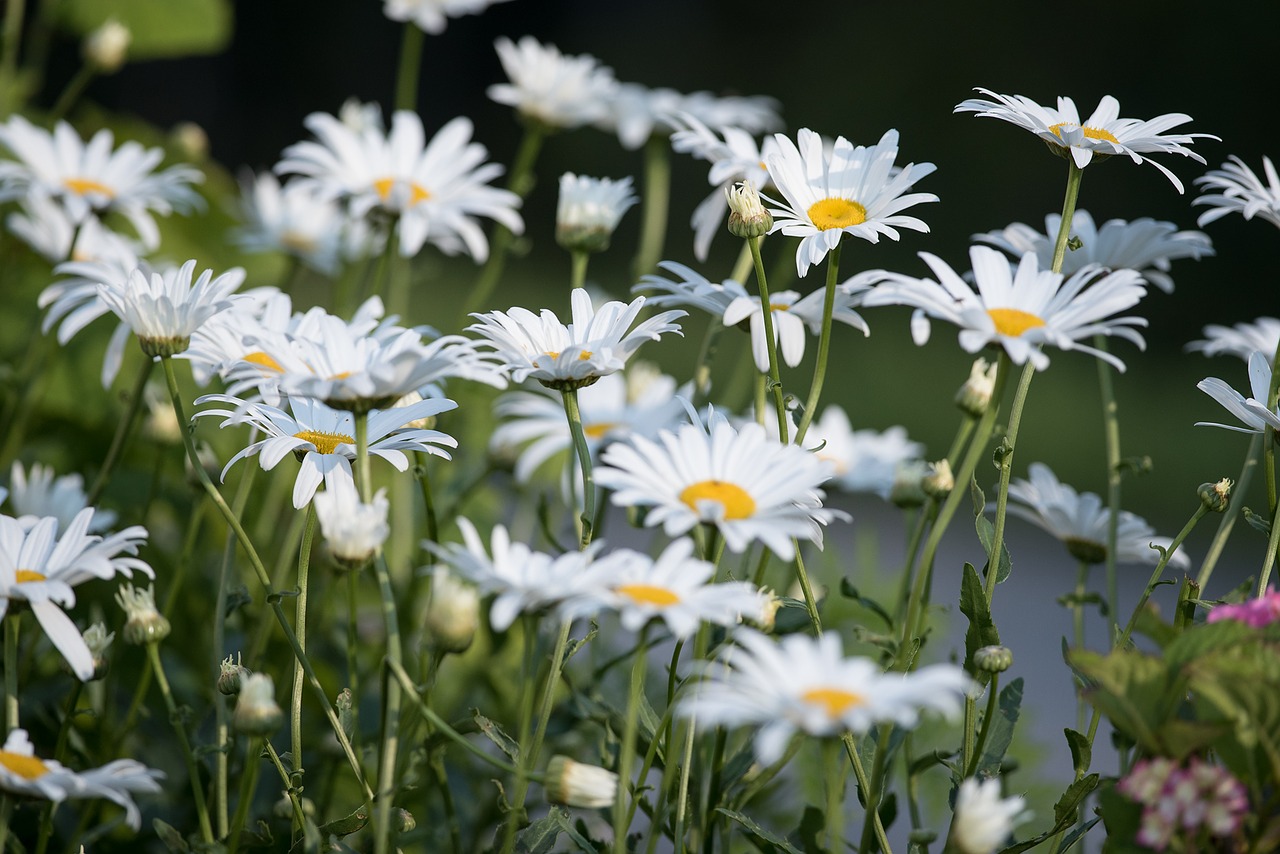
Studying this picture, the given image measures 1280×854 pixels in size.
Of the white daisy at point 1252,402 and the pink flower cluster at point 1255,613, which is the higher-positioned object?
the white daisy at point 1252,402

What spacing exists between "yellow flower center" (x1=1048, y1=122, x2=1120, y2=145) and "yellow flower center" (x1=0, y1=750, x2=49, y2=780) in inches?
19.0

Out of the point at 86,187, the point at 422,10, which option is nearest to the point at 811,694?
the point at 86,187

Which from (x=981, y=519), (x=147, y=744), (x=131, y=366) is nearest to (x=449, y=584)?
(x=981, y=519)

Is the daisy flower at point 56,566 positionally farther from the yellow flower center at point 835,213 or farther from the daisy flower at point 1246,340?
the daisy flower at point 1246,340

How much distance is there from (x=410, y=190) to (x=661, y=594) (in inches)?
18.0

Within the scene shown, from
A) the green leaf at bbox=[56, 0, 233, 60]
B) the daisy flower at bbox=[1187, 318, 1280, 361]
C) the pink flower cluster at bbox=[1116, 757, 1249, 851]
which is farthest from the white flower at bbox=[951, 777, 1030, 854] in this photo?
the green leaf at bbox=[56, 0, 233, 60]

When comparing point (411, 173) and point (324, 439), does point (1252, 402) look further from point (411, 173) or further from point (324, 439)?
point (411, 173)

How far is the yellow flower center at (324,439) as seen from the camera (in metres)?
0.50

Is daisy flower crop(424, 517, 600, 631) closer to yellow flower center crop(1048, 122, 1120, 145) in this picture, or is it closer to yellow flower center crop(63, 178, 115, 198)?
yellow flower center crop(1048, 122, 1120, 145)

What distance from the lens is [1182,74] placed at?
3.43 meters

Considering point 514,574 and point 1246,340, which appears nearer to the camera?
point 514,574

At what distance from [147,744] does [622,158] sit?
3916 millimetres

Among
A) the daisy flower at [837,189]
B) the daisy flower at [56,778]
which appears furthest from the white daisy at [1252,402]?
the daisy flower at [56,778]

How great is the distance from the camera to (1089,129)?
54 cm
